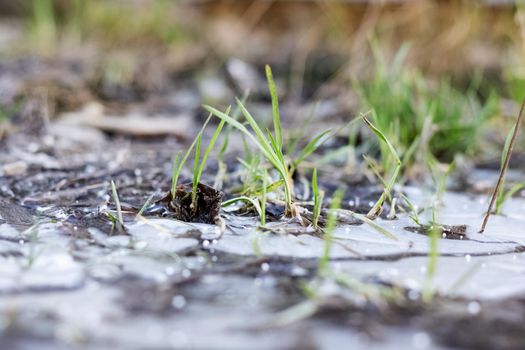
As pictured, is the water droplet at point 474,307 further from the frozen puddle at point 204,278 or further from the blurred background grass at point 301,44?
the blurred background grass at point 301,44

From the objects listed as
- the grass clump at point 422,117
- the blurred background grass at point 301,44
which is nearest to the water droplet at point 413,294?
the grass clump at point 422,117

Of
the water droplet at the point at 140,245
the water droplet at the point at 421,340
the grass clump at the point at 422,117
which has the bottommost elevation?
the water droplet at the point at 140,245

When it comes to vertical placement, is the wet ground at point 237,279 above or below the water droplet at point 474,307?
below

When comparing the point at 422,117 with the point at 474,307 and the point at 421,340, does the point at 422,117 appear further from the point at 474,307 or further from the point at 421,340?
the point at 421,340

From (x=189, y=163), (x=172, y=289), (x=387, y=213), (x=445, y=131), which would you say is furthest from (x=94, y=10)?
(x=172, y=289)

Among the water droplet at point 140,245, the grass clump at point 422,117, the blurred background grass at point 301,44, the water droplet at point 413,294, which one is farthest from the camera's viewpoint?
the blurred background grass at point 301,44

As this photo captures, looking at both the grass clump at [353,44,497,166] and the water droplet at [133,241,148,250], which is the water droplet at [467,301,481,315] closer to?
the water droplet at [133,241,148,250]

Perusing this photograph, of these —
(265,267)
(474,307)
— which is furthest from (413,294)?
(265,267)

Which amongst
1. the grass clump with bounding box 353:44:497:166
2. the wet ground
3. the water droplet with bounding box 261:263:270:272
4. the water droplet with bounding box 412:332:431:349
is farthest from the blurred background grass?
the water droplet with bounding box 412:332:431:349

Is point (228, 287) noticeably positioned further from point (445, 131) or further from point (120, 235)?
point (445, 131)
